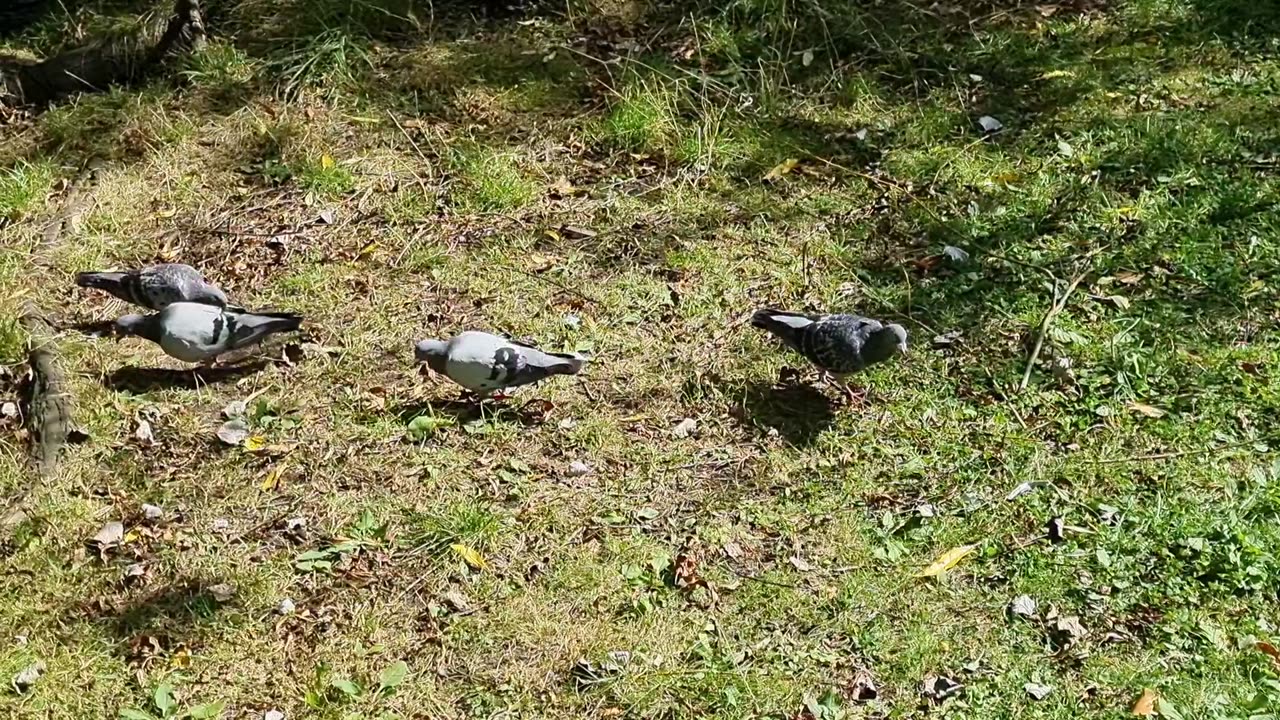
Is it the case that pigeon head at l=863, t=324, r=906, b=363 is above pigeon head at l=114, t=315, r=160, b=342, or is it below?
above

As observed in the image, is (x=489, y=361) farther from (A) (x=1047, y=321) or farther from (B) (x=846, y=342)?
(A) (x=1047, y=321)

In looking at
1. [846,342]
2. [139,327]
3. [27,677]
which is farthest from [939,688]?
[139,327]

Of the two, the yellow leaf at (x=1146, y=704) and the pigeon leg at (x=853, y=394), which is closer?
the yellow leaf at (x=1146, y=704)

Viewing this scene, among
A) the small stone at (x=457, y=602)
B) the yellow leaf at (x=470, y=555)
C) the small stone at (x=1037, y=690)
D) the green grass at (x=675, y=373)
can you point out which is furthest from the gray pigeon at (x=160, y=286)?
the small stone at (x=1037, y=690)

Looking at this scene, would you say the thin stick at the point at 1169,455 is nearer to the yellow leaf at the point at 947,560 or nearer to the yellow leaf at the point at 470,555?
the yellow leaf at the point at 947,560

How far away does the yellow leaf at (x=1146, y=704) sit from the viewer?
3.46 metres

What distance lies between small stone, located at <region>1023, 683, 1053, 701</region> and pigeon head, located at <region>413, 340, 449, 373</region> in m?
2.39

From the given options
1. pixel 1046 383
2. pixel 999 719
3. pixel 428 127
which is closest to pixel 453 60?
pixel 428 127

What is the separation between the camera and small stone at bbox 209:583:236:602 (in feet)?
12.9

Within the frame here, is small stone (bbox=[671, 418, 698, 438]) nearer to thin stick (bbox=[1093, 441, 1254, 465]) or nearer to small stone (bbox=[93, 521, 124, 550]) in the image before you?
thin stick (bbox=[1093, 441, 1254, 465])

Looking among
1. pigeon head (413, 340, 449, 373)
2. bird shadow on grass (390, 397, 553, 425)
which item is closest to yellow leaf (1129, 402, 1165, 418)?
bird shadow on grass (390, 397, 553, 425)

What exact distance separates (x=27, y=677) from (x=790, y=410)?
9.45 ft

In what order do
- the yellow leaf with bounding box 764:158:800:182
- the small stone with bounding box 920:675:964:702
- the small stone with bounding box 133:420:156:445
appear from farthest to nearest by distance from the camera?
the yellow leaf with bounding box 764:158:800:182 < the small stone with bounding box 133:420:156:445 < the small stone with bounding box 920:675:964:702

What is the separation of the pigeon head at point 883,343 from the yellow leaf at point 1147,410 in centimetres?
96
